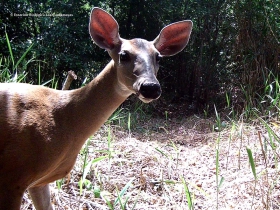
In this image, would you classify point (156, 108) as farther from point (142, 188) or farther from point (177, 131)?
point (142, 188)

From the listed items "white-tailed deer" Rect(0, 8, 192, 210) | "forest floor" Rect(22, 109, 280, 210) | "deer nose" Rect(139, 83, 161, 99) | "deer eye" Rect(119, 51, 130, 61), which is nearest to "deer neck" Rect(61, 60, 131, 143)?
"white-tailed deer" Rect(0, 8, 192, 210)

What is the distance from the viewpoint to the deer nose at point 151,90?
8.28ft

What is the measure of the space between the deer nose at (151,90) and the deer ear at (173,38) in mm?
938

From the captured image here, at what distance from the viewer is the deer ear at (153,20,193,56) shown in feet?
11.0

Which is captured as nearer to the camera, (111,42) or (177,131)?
(111,42)

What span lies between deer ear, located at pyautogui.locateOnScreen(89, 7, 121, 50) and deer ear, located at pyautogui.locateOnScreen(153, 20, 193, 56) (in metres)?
0.40

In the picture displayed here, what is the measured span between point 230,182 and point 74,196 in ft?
4.78

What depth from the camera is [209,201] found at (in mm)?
3549

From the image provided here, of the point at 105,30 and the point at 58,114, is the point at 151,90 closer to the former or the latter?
the point at 58,114

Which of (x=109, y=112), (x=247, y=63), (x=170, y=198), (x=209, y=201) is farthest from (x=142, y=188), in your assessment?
(x=247, y=63)

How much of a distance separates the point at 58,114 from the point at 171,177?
170cm

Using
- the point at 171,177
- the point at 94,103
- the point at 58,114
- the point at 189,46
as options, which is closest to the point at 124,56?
the point at 94,103

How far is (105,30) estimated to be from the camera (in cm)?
317

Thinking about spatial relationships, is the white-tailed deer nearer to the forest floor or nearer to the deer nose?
the deer nose
